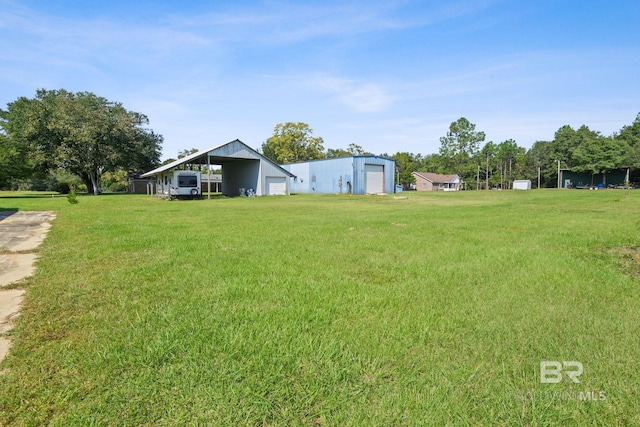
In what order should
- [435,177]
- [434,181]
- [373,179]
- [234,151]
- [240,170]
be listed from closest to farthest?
[234,151] < [240,170] < [373,179] < [434,181] < [435,177]

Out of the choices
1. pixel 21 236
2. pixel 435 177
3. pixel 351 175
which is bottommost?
pixel 21 236

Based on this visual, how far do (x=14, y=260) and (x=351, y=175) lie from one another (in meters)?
29.0

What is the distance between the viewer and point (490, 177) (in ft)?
242

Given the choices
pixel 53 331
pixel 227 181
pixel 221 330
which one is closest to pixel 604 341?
pixel 221 330

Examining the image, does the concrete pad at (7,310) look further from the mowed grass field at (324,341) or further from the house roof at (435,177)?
the house roof at (435,177)

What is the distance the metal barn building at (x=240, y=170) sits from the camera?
26.8 metres

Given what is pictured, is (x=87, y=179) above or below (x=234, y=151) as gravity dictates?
below

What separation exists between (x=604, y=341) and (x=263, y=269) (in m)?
→ 3.59

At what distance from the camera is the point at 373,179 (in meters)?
33.9

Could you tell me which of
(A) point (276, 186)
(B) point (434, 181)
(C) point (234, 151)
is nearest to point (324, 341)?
(C) point (234, 151)

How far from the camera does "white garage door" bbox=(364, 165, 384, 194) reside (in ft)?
109

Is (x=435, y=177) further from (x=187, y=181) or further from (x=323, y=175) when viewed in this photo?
(x=187, y=181)

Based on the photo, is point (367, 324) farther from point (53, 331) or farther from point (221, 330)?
point (53, 331)

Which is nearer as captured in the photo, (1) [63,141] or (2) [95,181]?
(1) [63,141]
